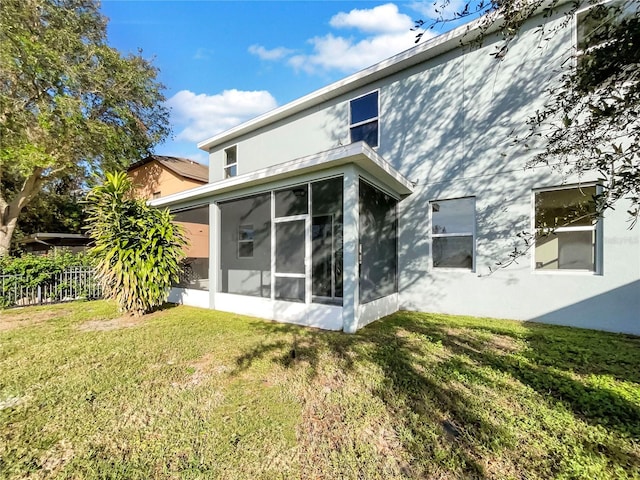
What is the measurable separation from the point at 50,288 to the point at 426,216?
35.5ft

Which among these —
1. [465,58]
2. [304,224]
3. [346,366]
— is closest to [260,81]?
[465,58]

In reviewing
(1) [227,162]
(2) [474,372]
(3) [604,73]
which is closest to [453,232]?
(2) [474,372]

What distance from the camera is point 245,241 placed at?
25.6ft

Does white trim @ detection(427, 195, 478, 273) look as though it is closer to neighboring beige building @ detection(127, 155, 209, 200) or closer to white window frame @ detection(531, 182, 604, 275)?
white window frame @ detection(531, 182, 604, 275)

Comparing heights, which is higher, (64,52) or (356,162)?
(64,52)

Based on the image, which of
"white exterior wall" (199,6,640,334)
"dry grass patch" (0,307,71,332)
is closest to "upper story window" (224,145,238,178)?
"white exterior wall" (199,6,640,334)

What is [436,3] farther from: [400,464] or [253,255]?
[253,255]

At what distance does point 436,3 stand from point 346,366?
A: 4.03m

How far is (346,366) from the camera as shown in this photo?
3.75 meters

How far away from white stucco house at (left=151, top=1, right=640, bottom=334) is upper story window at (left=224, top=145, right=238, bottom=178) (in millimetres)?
3884

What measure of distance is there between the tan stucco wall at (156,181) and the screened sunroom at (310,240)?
7674mm

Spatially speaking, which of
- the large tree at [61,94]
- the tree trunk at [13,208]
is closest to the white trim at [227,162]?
the large tree at [61,94]

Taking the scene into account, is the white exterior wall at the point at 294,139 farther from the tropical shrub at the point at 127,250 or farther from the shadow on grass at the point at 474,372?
the shadow on grass at the point at 474,372

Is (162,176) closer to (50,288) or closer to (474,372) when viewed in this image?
(50,288)
